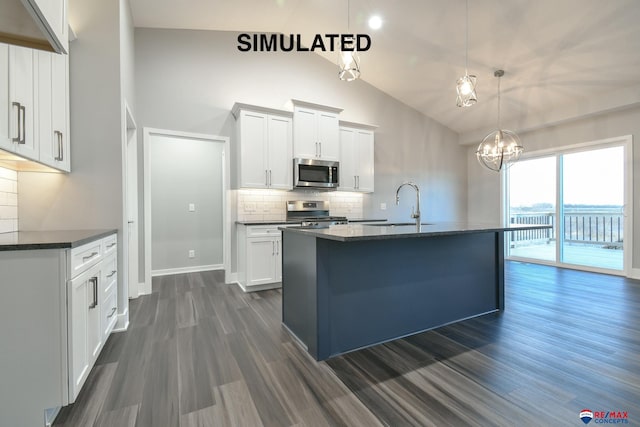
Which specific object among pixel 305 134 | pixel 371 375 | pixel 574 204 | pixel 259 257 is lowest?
pixel 371 375

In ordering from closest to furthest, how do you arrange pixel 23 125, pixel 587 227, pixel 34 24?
pixel 34 24
pixel 23 125
pixel 587 227

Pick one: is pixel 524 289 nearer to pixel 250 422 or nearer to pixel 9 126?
pixel 250 422

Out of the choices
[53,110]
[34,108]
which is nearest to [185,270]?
[53,110]

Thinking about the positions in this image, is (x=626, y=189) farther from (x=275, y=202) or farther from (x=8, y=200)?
(x=8, y=200)

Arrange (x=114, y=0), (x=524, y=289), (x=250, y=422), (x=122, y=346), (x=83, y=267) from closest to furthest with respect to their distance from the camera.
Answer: (x=250, y=422)
(x=83, y=267)
(x=122, y=346)
(x=114, y=0)
(x=524, y=289)

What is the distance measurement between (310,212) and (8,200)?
10.9 ft

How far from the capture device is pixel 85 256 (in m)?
1.73

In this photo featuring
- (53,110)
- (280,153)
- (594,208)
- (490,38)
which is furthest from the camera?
(594,208)

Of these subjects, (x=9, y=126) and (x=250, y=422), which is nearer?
(x=250, y=422)

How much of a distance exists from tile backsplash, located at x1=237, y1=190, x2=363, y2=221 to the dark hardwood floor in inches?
66.6

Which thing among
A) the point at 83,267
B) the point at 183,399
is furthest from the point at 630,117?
the point at 83,267

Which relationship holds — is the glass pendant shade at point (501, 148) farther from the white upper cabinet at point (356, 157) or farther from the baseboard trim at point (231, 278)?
the baseboard trim at point (231, 278)

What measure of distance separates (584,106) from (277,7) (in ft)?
16.0

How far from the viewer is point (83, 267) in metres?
1.67
